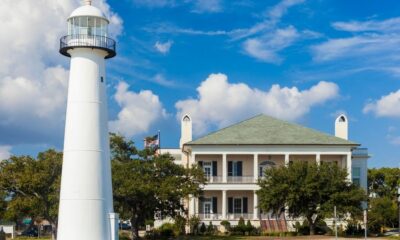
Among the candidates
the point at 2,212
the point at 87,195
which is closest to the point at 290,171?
the point at 2,212

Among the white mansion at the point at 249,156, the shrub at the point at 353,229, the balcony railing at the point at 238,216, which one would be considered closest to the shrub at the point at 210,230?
the white mansion at the point at 249,156

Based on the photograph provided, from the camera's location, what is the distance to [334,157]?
238 ft

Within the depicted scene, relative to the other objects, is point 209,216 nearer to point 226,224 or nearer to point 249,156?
point 226,224

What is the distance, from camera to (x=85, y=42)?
31.6 meters

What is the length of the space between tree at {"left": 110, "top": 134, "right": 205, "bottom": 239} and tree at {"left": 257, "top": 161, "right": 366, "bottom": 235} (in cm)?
852

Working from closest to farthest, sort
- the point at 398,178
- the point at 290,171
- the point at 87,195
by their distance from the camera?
1. the point at 87,195
2. the point at 290,171
3. the point at 398,178

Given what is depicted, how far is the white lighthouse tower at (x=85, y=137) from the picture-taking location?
3136cm

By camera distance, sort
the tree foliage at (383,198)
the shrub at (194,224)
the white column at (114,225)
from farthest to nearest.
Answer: the tree foliage at (383,198), the shrub at (194,224), the white column at (114,225)

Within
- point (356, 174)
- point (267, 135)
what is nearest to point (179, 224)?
point (267, 135)

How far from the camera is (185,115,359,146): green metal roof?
70.5m

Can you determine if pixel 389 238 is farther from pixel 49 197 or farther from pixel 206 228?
pixel 49 197

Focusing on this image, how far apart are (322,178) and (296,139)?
12054mm

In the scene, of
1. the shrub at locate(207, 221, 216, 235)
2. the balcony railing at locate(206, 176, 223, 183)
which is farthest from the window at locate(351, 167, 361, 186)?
the shrub at locate(207, 221, 216, 235)

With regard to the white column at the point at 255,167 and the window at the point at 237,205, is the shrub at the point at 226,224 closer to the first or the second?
the window at the point at 237,205
